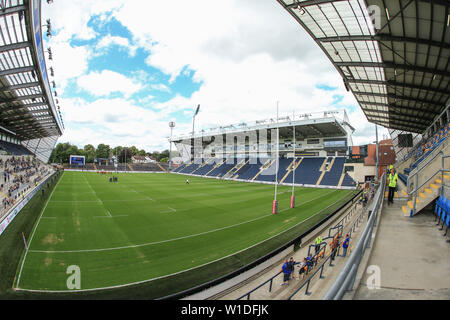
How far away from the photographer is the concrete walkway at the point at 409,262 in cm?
336

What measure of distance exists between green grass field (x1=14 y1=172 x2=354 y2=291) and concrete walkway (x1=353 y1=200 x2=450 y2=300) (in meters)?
7.19

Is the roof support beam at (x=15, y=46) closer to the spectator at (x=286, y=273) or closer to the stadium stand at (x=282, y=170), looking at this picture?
the spectator at (x=286, y=273)

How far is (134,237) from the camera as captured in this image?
1300cm

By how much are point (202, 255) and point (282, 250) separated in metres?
3.87

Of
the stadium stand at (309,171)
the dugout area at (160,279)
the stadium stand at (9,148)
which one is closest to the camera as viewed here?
the dugout area at (160,279)

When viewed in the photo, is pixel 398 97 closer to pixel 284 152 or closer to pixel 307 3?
pixel 307 3

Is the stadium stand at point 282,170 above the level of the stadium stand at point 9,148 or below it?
below

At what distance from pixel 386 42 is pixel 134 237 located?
18.7 meters

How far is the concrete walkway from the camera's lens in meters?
3.36

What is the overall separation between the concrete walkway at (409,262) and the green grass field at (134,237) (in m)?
7.19

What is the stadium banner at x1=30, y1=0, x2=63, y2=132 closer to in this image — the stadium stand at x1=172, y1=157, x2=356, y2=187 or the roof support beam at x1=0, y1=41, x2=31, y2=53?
the roof support beam at x1=0, y1=41, x2=31, y2=53

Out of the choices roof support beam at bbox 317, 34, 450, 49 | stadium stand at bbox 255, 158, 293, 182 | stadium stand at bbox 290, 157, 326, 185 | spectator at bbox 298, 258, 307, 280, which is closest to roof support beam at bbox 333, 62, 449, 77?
roof support beam at bbox 317, 34, 450, 49

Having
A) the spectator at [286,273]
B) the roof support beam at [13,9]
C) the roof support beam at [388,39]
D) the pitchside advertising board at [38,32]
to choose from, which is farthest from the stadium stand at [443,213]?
the roof support beam at [13,9]
